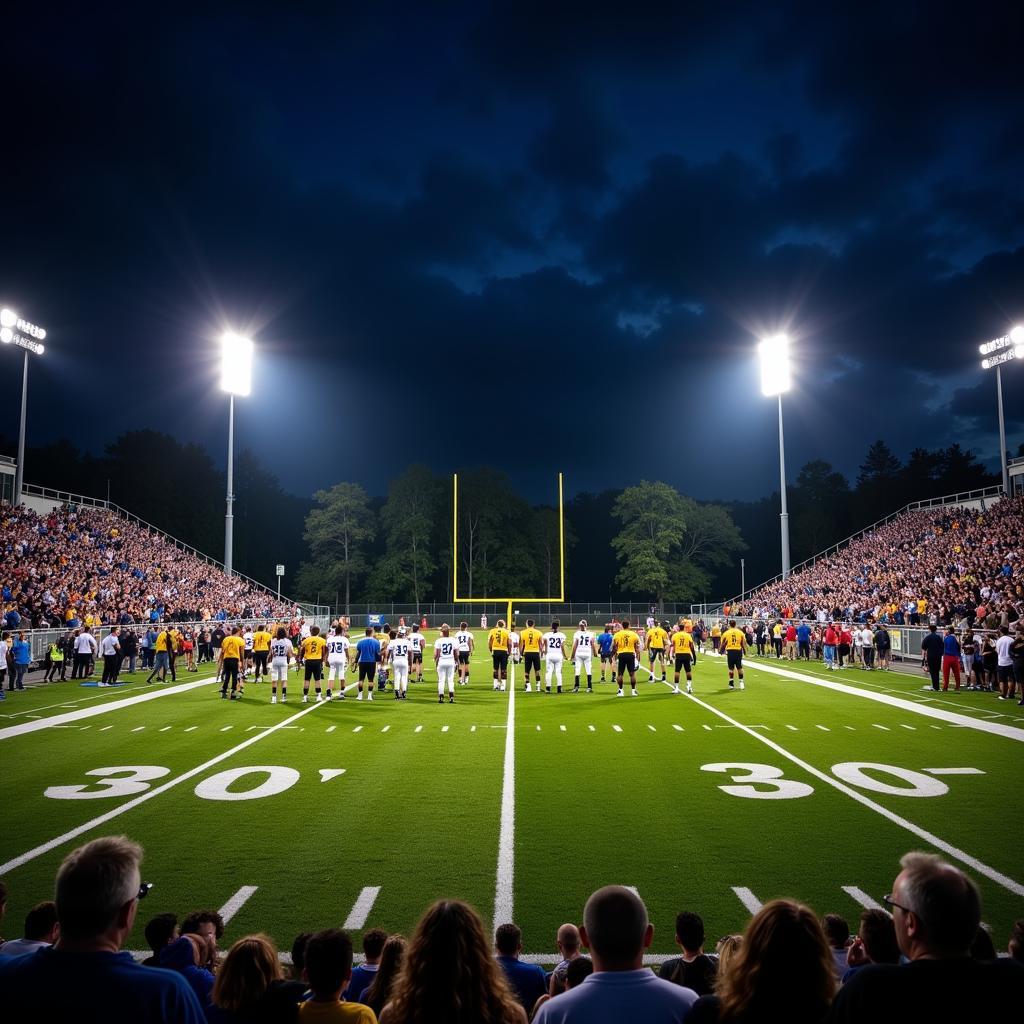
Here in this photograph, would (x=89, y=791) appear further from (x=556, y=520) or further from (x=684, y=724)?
(x=556, y=520)

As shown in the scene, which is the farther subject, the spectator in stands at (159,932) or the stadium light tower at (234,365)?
the stadium light tower at (234,365)

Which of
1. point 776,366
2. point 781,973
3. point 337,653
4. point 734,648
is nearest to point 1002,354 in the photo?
point 776,366

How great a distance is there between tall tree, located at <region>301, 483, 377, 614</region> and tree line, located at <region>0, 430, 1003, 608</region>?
130 mm

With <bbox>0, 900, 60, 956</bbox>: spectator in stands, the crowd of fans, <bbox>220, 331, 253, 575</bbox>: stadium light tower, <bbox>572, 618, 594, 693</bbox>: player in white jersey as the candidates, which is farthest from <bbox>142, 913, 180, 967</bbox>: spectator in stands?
<bbox>220, 331, 253, 575</bbox>: stadium light tower

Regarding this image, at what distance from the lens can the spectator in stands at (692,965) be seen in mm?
3693

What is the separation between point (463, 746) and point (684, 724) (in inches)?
175

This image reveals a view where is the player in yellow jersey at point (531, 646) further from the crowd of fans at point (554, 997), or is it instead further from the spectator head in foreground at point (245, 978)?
the spectator head in foreground at point (245, 978)

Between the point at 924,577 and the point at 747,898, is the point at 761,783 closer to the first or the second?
the point at 747,898

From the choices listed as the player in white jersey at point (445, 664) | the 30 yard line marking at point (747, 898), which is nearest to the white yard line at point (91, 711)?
the player in white jersey at point (445, 664)

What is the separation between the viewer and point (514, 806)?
8883mm

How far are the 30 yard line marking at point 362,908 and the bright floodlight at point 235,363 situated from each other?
38.9 meters

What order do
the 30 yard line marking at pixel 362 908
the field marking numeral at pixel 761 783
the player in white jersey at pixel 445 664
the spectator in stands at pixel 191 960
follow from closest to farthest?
the spectator in stands at pixel 191 960 → the 30 yard line marking at pixel 362 908 → the field marking numeral at pixel 761 783 → the player in white jersey at pixel 445 664

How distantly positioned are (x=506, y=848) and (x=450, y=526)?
66.2m

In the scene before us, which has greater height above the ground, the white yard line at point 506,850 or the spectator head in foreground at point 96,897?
the spectator head in foreground at point 96,897
